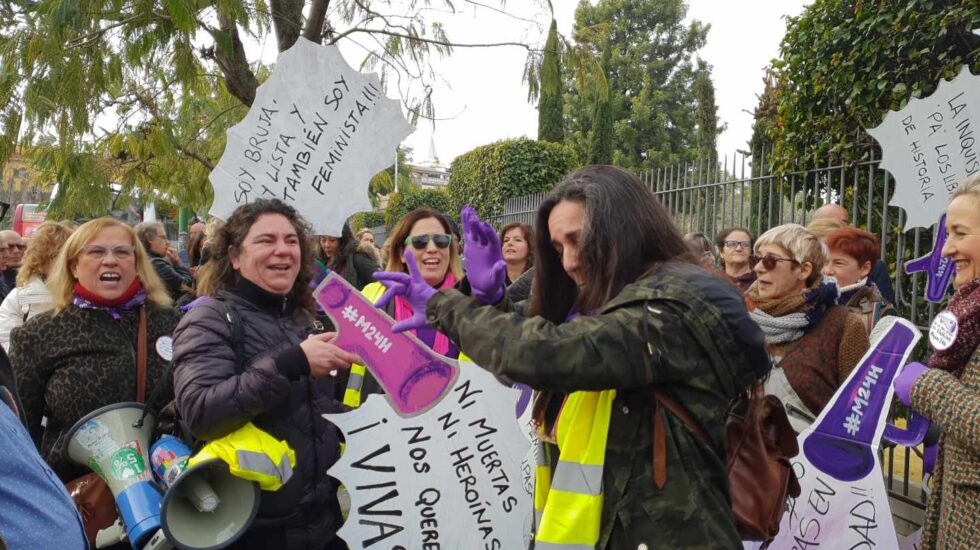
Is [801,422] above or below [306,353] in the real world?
below

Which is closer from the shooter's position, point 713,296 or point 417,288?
point 713,296

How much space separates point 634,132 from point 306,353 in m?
32.5

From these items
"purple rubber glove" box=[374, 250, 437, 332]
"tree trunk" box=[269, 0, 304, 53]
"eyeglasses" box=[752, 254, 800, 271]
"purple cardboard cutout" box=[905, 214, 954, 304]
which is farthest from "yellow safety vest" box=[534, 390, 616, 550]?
"tree trunk" box=[269, 0, 304, 53]

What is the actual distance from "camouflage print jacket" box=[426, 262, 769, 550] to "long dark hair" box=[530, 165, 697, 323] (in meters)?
0.07

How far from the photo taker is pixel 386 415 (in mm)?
2361

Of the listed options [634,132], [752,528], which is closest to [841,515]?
[752,528]

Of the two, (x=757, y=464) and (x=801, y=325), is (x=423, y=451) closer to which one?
(x=757, y=464)

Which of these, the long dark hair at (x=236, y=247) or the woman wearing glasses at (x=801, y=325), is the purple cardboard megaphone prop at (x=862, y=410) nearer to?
the woman wearing glasses at (x=801, y=325)

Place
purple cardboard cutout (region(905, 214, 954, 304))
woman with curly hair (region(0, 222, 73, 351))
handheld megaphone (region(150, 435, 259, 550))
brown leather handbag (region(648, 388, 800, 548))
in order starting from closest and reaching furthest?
1. brown leather handbag (region(648, 388, 800, 548))
2. handheld megaphone (region(150, 435, 259, 550))
3. purple cardboard cutout (region(905, 214, 954, 304))
4. woman with curly hair (region(0, 222, 73, 351))

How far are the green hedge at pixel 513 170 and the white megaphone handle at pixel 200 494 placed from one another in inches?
411

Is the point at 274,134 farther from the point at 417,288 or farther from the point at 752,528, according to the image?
the point at 752,528

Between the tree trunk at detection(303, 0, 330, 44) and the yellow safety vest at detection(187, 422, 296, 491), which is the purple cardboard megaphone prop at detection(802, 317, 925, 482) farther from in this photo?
the tree trunk at detection(303, 0, 330, 44)

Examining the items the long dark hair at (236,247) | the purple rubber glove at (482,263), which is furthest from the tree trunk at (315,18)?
the purple rubber glove at (482,263)

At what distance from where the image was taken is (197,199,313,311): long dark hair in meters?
2.61
